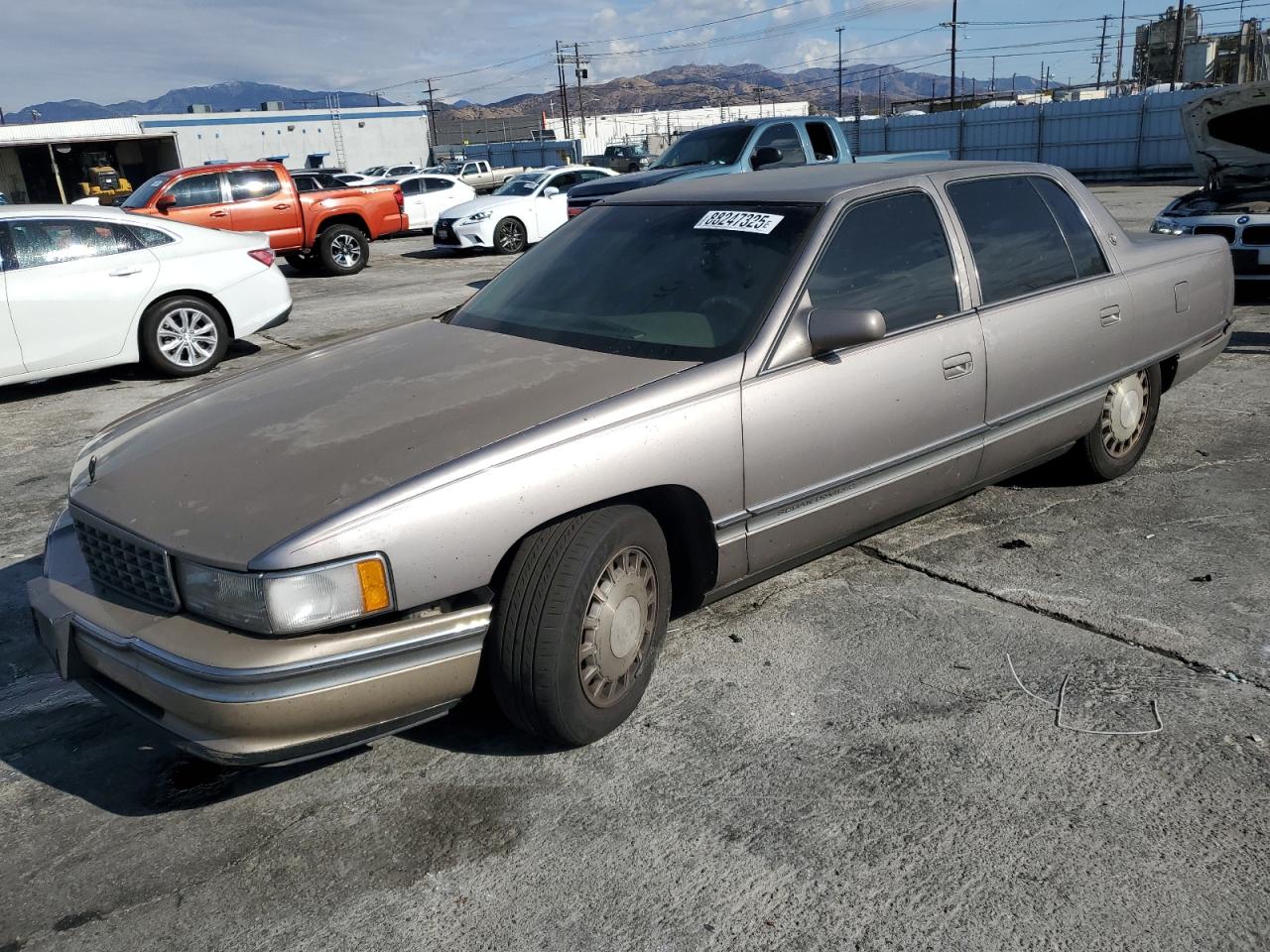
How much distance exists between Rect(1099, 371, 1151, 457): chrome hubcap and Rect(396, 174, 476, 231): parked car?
18.7 m

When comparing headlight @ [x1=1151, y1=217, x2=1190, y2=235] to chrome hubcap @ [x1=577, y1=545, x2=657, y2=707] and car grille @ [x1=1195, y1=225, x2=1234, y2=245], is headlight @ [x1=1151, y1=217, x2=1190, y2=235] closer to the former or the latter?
car grille @ [x1=1195, y1=225, x2=1234, y2=245]

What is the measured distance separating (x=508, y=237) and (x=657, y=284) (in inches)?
590

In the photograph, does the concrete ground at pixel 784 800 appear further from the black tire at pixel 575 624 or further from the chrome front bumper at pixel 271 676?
the chrome front bumper at pixel 271 676

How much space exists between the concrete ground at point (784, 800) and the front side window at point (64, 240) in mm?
4683

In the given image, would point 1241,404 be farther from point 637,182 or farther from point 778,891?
point 637,182

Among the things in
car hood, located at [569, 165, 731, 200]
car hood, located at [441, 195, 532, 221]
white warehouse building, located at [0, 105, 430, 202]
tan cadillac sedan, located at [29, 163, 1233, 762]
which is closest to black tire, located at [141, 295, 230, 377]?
car hood, located at [569, 165, 731, 200]

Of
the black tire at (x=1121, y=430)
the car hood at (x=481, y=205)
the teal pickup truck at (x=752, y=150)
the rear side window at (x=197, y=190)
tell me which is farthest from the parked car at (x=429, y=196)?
the black tire at (x=1121, y=430)

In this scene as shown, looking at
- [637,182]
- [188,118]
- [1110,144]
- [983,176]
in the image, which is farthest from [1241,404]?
[188,118]

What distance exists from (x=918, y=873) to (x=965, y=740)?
0.61 meters

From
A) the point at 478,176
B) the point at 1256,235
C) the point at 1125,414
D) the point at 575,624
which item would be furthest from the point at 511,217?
the point at 478,176

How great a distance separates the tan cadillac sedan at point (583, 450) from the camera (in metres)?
2.48

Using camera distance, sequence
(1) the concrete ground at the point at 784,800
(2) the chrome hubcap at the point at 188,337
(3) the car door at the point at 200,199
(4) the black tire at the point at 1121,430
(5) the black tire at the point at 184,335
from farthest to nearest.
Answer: (3) the car door at the point at 200,199 < (2) the chrome hubcap at the point at 188,337 < (5) the black tire at the point at 184,335 < (4) the black tire at the point at 1121,430 < (1) the concrete ground at the point at 784,800

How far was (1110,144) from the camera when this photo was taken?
3212 centimetres

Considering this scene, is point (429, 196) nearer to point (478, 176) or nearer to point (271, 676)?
point (478, 176)
